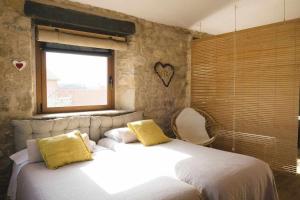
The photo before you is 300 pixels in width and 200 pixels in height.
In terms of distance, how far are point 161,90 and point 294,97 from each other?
208 cm

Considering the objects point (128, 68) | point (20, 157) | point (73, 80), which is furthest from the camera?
point (128, 68)

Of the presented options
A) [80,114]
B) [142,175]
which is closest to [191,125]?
[80,114]

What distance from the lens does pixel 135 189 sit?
5.88 feet

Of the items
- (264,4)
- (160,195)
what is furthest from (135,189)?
(264,4)

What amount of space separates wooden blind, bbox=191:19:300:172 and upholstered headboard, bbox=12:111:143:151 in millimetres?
1507

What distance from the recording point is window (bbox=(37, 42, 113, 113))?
3.29 meters

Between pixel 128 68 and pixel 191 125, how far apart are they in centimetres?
153

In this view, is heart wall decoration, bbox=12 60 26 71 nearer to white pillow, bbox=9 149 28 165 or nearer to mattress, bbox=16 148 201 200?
white pillow, bbox=9 149 28 165

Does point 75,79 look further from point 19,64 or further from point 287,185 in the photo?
point 287,185

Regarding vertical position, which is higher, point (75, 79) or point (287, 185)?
point (75, 79)

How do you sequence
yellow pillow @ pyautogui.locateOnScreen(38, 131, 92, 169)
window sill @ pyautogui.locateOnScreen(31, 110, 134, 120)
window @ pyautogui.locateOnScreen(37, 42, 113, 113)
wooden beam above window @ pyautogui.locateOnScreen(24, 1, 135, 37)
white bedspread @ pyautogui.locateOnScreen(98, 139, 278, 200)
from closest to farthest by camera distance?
white bedspread @ pyautogui.locateOnScreen(98, 139, 278, 200) < yellow pillow @ pyautogui.locateOnScreen(38, 131, 92, 169) < wooden beam above window @ pyautogui.locateOnScreen(24, 1, 135, 37) < window sill @ pyautogui.locateOnScreen(31, 110, 134, 120) < window @ pyautogui.locateOnScreen(37, 42, 113, 113)

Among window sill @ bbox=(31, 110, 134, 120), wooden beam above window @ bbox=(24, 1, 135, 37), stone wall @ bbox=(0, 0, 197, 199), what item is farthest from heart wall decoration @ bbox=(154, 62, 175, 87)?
window sill @ bbox=(31, 110, 134, 120)

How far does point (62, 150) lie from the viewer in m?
2.37

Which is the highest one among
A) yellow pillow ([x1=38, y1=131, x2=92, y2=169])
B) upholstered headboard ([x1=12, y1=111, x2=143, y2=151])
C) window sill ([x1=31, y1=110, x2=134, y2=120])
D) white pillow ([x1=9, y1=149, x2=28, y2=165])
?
window sill ([x1=31, y1=110, x2=134, y2=120])
